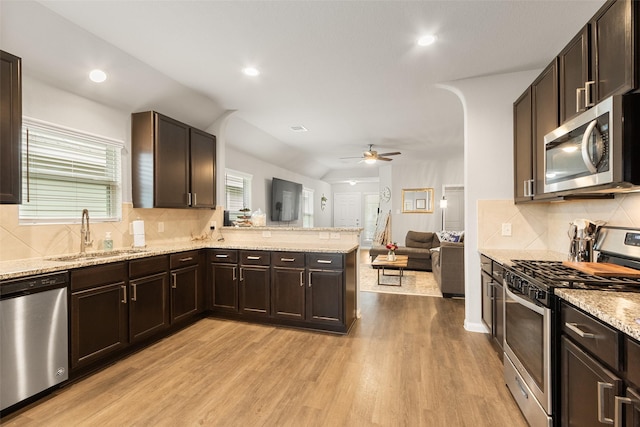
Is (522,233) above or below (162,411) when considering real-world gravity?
above

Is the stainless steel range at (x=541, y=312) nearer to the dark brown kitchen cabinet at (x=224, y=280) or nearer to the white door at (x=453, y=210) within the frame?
the dark brown kitchen cabinet at (x=224, y=280)

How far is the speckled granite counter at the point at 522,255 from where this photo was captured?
243 cm

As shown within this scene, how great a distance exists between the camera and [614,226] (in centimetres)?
205

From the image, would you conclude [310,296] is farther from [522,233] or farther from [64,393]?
[522,233]

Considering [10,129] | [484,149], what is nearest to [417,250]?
[484,149]

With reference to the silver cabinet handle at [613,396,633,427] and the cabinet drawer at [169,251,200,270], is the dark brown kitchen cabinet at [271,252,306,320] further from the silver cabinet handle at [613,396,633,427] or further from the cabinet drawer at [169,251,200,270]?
the silver cabinet handle at [613,396,633,427]

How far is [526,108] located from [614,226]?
123cm

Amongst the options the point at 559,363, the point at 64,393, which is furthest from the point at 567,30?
the point at 64,393

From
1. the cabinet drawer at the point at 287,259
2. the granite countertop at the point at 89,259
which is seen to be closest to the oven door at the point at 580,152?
the granite countertop at the point at 89,259

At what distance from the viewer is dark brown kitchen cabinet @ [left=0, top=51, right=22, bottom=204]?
1.98 m

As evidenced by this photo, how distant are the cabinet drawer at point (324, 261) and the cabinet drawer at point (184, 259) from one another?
53.6 inches

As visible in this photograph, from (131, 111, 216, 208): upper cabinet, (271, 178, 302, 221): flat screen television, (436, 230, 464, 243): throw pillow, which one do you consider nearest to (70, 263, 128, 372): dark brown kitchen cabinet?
(131, 111, 216, 208): upper cabinet

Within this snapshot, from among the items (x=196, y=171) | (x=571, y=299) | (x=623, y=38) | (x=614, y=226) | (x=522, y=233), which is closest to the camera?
(x=571, y=299)

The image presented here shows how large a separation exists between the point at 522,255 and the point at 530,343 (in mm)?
1131
